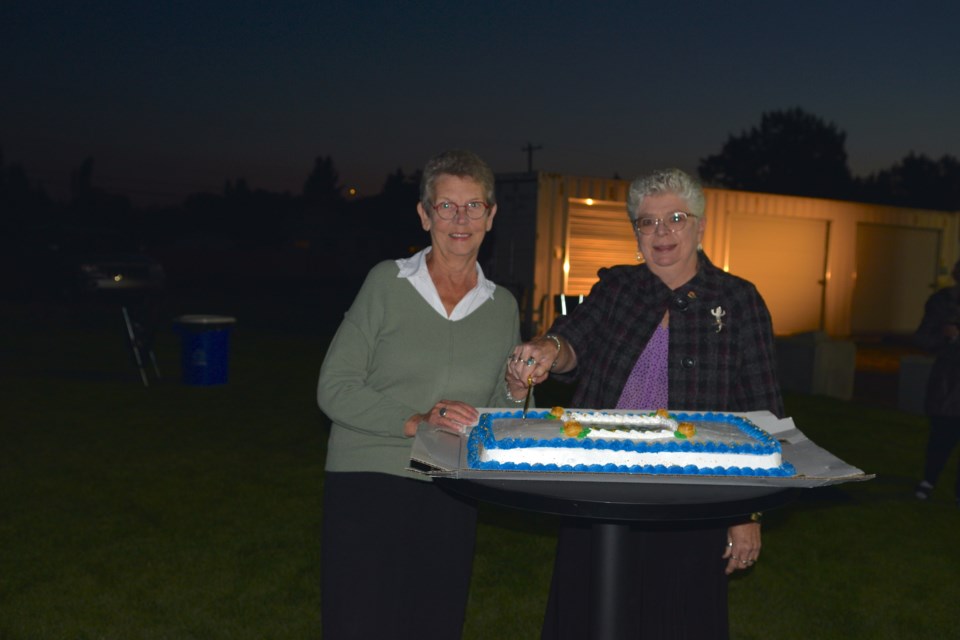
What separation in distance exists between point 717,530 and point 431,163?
1.50 metres

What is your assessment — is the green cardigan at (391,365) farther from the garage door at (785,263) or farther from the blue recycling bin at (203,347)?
the garage door at (785,263)

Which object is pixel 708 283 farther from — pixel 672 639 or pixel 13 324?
pixel 13 324

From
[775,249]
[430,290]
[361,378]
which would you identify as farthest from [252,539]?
[775,249]

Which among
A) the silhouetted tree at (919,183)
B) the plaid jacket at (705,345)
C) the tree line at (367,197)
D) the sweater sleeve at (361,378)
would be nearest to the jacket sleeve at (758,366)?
the plaid jacket at (705,345)

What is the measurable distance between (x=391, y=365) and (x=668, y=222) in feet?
3.36

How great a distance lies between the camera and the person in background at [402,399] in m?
2.64

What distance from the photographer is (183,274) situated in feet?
137

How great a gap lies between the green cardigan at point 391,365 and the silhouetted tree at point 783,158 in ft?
225

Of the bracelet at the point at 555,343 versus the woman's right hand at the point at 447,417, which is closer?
the woman's right hand at the point at 447,417

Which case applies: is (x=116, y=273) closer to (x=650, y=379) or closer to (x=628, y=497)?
(x=650, y=379)

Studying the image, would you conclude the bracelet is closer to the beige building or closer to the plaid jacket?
the plaid jacket

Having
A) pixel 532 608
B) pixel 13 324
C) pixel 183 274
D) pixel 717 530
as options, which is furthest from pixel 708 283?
pixel 183 274

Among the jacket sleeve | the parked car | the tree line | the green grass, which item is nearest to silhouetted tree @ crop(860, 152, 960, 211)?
the tree line

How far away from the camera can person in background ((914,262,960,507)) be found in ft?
20.5
